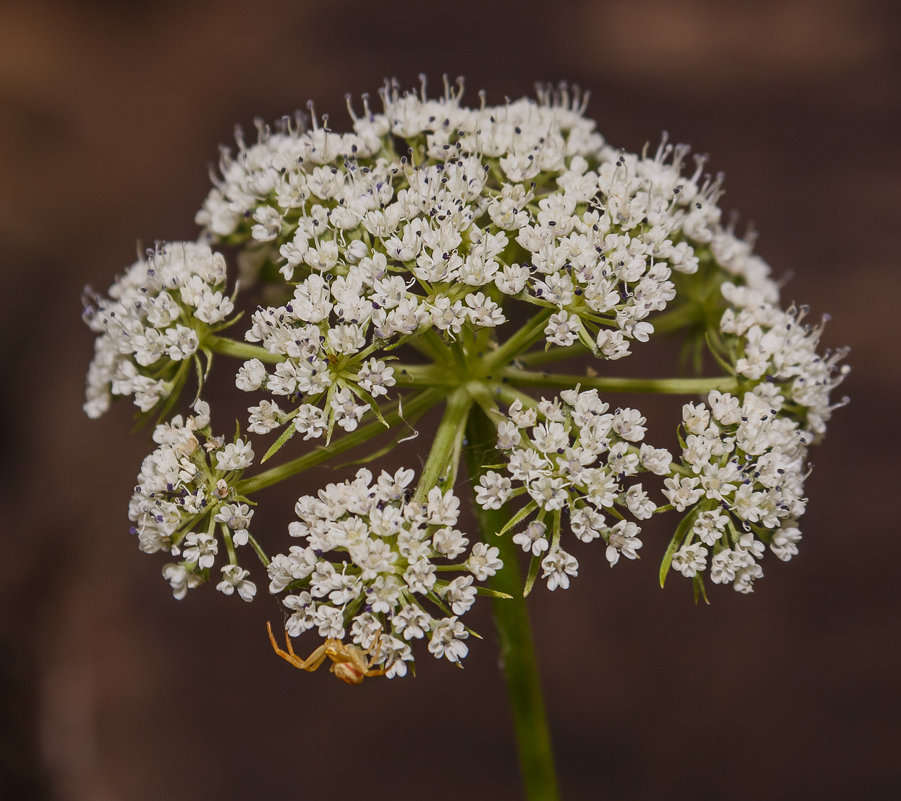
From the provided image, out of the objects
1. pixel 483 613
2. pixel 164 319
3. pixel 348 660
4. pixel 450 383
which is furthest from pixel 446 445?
pixel 483 613

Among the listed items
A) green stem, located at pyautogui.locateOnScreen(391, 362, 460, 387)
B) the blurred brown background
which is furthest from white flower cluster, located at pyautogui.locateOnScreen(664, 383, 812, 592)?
the blurred brown background

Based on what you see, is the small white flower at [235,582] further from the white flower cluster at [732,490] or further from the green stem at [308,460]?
the white flower cluster at [732,490]

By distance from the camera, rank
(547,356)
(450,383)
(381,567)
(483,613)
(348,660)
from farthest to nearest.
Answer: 1. (483,613)
2. (547,356)
3. (450,383)
4. (348,660)
5. (381,567)

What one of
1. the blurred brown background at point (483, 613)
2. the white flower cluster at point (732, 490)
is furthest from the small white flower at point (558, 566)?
the blurred brown background at point (483, 613)

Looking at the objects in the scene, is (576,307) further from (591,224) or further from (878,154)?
(878,154)

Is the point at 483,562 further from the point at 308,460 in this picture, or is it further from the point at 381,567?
the point at 308,460

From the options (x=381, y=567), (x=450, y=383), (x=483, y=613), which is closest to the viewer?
(x=381, y=567)

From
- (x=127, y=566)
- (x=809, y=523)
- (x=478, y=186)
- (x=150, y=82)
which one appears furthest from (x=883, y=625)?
(x=150, y=82)

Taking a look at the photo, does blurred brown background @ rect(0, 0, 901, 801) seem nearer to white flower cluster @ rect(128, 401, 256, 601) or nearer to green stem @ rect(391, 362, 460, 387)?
green stem @ rect(391, 362, 460, 387)
